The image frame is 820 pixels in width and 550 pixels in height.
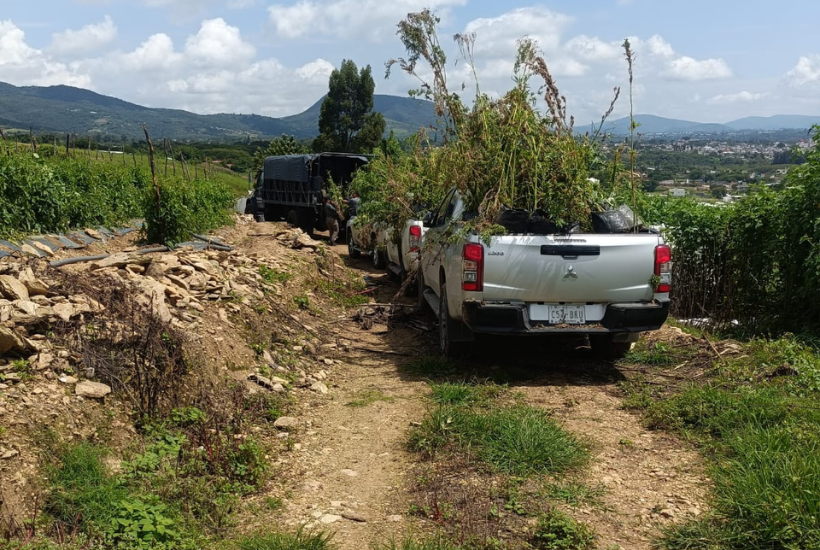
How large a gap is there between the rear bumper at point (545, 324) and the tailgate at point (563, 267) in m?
0.12

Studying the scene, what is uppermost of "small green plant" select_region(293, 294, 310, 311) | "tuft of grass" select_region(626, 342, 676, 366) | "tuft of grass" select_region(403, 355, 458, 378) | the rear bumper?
the rear bumper

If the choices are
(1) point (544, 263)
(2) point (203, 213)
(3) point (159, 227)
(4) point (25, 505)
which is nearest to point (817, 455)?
(1) point (544, 263)

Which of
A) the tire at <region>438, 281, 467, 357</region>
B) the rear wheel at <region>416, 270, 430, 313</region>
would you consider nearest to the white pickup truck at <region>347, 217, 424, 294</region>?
the rear wheel at <region>416, 270, 430, 313</region>

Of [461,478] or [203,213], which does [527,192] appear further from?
[203,213]

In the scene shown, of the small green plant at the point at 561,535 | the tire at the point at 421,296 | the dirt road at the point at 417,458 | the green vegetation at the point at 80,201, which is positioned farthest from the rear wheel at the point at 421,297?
the green vegetation at the point at 80,201

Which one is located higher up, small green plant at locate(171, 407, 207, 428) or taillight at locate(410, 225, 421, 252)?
taillight at locate(410, 225, 421, 252)

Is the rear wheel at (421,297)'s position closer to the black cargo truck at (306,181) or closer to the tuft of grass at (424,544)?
the tuft of grass at (424,544)

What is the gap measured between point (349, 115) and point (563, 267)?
218 ft

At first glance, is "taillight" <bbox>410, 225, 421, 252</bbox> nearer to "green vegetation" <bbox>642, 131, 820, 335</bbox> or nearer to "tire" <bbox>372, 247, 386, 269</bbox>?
"green vegetation" <bbox>642, 131, 820, 335</bbox>

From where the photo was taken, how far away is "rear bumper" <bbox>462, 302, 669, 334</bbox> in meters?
6.68

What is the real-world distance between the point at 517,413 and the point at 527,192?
2.70m

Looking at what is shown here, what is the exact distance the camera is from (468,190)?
305 inches

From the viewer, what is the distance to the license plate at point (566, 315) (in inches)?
266

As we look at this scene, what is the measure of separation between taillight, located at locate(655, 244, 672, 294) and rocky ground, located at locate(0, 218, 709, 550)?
40.7 inches
